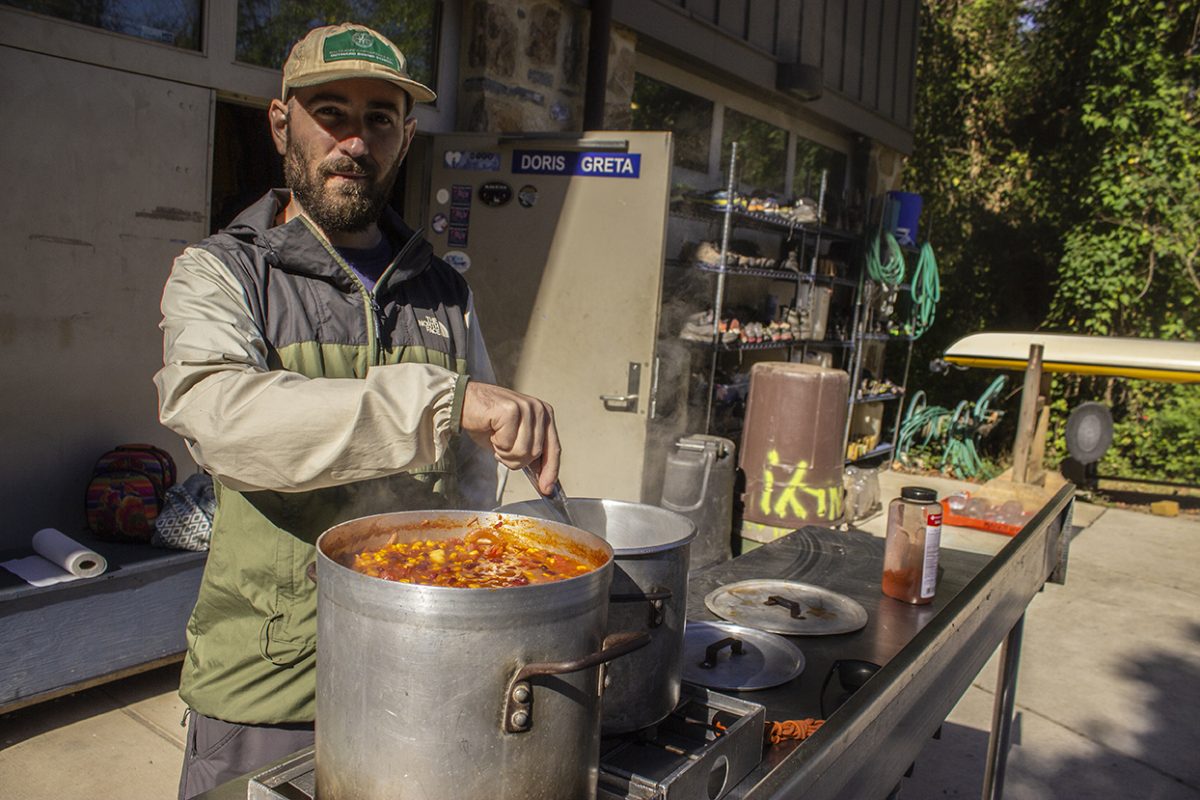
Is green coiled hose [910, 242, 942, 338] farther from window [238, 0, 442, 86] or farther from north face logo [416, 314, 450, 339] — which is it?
north face logo [416, 314, 450, 339]

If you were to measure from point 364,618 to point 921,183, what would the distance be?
44.4 ft

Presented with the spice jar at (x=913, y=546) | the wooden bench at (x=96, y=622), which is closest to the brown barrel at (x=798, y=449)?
the wooden bench at (x=96, y=622)

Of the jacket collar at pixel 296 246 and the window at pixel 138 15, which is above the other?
the window at pixel 138 15

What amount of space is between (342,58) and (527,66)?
13.1 feet

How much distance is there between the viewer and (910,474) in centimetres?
1010

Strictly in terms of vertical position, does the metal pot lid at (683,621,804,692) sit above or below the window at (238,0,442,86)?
below

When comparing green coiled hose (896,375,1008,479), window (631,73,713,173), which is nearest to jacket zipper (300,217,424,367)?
window (631,73,713,173)

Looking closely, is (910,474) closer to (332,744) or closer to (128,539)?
(128,539)

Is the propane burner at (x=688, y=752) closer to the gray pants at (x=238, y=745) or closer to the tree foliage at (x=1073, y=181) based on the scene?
the gray pants at (x=238, y=745)

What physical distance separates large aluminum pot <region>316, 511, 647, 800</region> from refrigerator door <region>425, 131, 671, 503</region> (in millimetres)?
4043

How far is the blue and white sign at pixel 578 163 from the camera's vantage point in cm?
494

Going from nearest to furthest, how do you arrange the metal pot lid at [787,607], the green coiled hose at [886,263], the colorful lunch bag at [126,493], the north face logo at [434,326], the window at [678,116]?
the north face logo at [434,326] → the metal pot lid at [787,607] → the colorful lunch bag at [126,493] → the window at [678,116] → the green coiled hose at [886,263]

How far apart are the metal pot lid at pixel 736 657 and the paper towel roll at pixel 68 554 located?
2.47 m

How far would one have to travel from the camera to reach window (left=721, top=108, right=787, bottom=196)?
25.9ft
